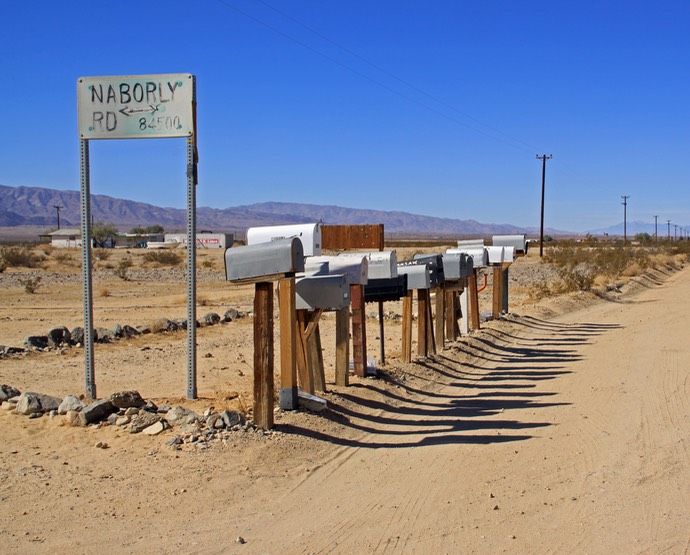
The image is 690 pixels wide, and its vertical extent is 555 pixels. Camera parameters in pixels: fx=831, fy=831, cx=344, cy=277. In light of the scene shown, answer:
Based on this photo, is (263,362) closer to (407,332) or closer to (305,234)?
(305,234)

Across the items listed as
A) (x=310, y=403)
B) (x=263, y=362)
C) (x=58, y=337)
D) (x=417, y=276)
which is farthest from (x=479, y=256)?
(x=263, y=362)

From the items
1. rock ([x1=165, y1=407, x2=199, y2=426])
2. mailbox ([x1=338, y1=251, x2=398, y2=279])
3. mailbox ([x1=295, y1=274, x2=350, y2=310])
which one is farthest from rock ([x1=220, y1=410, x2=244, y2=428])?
mailbox ([x1=338, y1=251, x2=398, y2=279])

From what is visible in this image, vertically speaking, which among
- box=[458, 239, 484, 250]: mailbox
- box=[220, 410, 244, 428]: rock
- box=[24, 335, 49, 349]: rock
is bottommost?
box=[24, 335, 49, 349]: rock

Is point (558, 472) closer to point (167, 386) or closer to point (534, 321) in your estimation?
point (167, 386)

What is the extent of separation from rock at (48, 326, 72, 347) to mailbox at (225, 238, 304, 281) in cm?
620

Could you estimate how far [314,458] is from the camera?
20.2 feet

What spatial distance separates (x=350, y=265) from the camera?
29.0 ft

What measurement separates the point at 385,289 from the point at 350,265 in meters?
1.53

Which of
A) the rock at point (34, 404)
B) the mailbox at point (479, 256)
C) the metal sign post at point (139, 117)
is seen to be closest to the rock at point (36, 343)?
the metal sign post at point (139, 117)

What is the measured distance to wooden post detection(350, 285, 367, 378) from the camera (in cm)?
931

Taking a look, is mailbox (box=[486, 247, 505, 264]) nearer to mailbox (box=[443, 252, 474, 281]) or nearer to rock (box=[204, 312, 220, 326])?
mailbox (box=[443, 252, 474, 281])

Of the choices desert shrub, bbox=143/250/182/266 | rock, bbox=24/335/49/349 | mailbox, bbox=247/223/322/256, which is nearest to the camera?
mailbox, bbox=247/223/322/256

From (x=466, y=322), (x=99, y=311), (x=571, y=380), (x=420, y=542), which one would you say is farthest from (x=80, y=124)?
(x=99, y=311)

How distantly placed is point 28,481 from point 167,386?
3.66 meters
